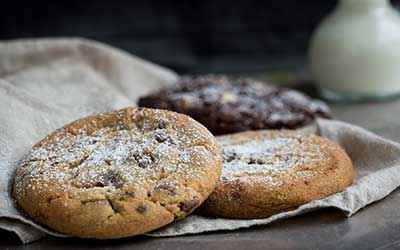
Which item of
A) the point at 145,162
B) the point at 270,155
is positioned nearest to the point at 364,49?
the point at 270,155

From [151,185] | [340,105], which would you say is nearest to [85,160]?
[151,185]

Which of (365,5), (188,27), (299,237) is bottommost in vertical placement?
(188,27)

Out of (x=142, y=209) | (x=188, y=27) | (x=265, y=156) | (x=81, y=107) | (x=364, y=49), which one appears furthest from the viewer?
(x=188, y=27)

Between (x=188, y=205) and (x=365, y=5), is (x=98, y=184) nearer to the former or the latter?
(x=188, y=205)

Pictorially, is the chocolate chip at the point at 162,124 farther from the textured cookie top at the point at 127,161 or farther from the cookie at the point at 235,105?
the cookie at the point at 235,105

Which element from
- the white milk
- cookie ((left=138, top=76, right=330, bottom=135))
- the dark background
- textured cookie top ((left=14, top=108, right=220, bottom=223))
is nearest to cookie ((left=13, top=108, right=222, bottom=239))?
textured cookie top ((left=14, top=108, right=220, bottom=223))

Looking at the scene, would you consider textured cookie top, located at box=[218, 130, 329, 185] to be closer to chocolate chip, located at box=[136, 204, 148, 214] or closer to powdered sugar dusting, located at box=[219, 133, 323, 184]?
powdered sugar dusting, located at box=[219, 133, 323, 184]

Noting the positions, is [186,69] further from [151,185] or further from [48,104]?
[151,185]

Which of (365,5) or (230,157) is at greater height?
(365,5)

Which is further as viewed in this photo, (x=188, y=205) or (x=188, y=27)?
(x=188, y=27)
